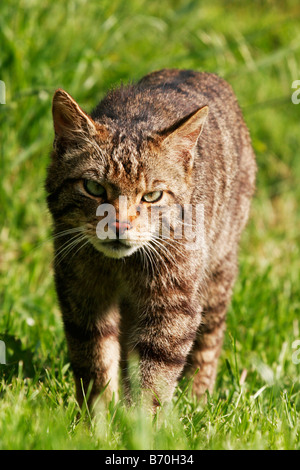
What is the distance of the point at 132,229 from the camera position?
2.62 metres

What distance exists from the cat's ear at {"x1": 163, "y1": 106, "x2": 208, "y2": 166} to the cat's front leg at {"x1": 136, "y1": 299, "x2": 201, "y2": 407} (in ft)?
2.21

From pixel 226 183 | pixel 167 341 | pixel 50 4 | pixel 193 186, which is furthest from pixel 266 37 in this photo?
pixel 167 341

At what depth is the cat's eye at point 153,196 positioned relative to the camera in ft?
9.01

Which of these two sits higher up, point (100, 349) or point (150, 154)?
point (150, 154)

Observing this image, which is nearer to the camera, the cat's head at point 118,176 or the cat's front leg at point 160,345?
the cat's head at point 118,176

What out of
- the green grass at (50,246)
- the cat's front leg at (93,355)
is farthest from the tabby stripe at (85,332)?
the green grass at (50,246)

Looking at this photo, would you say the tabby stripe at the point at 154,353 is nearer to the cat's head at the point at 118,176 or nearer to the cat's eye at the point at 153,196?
the cat's head at the point at 118,176

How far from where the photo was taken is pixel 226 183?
132 inches

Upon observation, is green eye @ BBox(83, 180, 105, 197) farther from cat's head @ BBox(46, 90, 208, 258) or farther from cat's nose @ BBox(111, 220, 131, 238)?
cat's nose @ BBox(111, 220, 131, 238)

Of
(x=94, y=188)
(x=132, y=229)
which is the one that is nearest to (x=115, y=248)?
(x=132, y=229)

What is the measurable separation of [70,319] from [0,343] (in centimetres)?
42

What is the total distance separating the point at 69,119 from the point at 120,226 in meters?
0.58

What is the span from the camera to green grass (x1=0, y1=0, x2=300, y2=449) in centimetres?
252

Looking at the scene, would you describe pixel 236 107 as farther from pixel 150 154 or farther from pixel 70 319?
pixel 70 319
